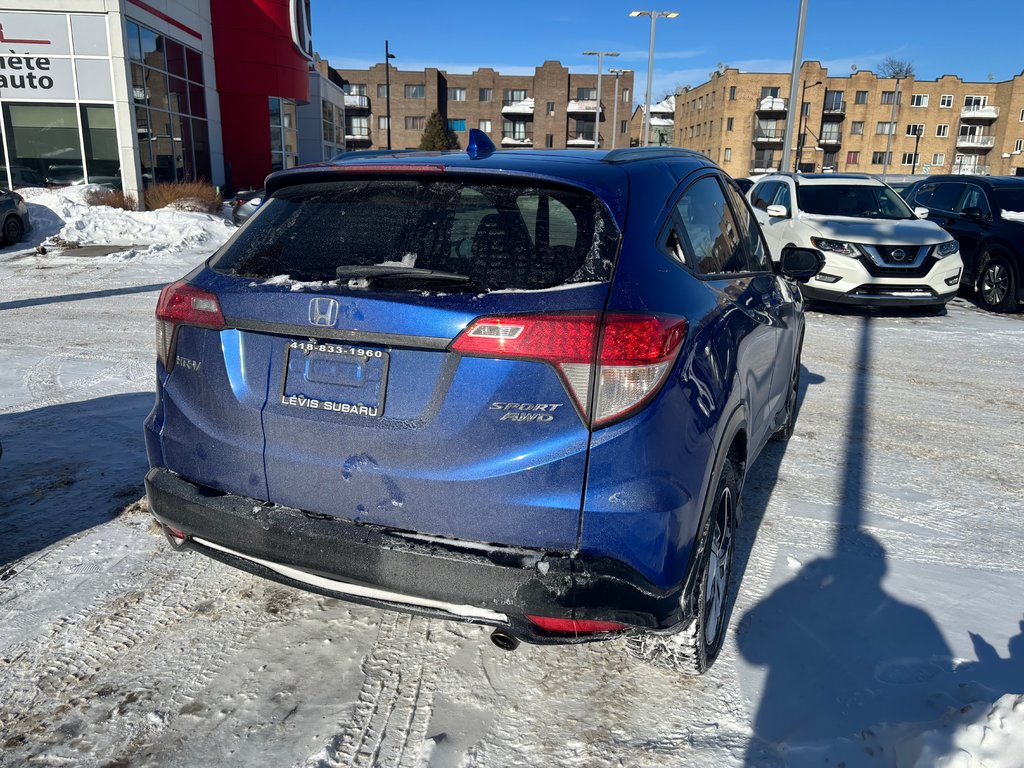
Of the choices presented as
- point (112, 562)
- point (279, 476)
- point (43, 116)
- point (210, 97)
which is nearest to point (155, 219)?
point (43, 116)

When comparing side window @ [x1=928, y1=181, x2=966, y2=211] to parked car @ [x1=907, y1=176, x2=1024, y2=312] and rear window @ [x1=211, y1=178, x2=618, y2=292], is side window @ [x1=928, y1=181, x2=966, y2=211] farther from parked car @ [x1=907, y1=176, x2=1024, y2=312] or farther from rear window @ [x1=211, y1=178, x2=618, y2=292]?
rear window @ [x1=211, y1=178, x2=618, y2=292]

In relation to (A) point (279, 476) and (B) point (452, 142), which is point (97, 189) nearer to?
(A) point (279, 476)

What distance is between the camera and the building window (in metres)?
81.8

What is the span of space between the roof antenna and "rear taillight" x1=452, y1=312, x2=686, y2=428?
2.88 ft

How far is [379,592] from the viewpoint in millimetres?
2326

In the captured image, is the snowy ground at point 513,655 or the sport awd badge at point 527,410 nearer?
the sport awd badge at point 527,410

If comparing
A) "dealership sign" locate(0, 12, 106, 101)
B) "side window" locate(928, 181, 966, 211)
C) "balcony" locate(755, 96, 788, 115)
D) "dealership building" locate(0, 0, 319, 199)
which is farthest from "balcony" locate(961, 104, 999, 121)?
"dealership sign" locate(0, 12, 106, 101)

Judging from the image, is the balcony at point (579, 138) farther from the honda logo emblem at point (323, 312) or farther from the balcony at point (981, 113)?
the honda logo emblem at point (323, 312)

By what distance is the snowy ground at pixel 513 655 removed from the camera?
2.37 metres

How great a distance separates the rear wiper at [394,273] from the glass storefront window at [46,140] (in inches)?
897

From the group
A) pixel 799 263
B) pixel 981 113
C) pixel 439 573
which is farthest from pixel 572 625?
pixel 981 113

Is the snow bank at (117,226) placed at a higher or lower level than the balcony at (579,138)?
lower

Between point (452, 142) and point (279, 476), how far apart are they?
6838 centimetres

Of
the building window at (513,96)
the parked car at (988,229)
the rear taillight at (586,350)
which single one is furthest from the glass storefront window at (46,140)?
the building window at (513,96)
